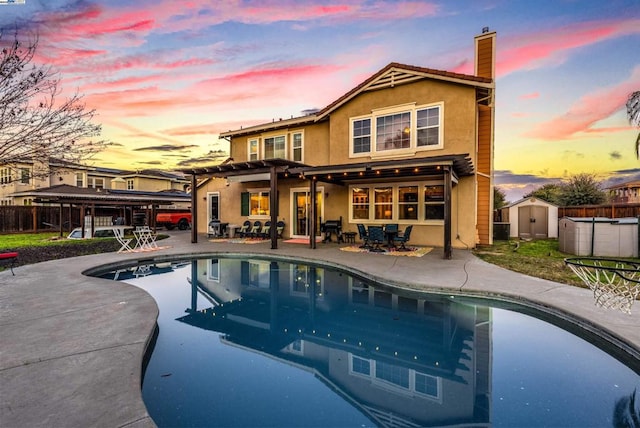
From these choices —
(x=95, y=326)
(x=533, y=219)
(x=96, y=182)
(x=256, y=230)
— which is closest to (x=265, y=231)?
(x=256, y=230)

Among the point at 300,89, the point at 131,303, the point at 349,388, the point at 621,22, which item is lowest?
the point at 349,388

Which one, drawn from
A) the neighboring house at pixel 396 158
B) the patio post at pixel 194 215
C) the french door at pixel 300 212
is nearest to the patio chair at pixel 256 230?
the neighboring house at pixel 396 158

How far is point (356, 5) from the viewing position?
11.3m

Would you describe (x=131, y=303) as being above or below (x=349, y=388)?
above

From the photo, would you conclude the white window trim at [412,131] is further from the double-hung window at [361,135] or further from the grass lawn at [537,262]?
the grass lawn at [537,262]

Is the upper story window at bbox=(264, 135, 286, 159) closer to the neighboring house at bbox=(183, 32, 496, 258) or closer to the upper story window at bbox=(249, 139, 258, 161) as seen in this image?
the neighboring house at bbox=(183, 32, 496, 258)

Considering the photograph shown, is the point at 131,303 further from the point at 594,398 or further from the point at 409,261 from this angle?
the point at 409,261

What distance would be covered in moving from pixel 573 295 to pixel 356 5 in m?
12.0

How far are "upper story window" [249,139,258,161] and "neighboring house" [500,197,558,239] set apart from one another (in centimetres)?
1477

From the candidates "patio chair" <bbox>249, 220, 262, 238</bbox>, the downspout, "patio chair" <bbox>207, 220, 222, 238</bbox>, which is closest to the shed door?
the downspout

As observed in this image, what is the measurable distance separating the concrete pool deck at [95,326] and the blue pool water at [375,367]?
0.37 metres

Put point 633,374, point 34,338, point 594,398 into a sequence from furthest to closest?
point 34,338 → point 633,374 → point 594,398

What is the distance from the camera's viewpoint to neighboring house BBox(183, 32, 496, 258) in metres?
11.0

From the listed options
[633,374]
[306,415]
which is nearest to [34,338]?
[306,415]
